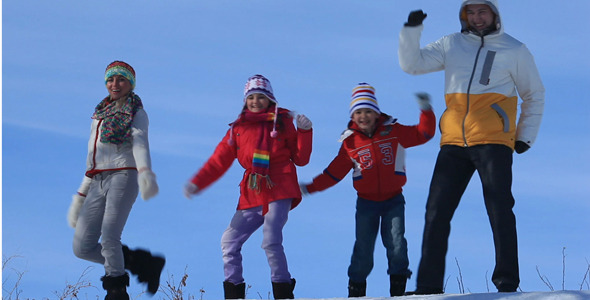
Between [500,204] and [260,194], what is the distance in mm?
2036

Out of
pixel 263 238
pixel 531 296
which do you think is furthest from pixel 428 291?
pixel 263 238

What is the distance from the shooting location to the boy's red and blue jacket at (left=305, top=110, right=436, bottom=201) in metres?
8.84

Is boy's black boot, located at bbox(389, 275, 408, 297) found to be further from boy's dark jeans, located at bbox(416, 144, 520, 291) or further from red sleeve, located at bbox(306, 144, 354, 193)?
red sleeve, located at bbox(306, 144, 354, 193)

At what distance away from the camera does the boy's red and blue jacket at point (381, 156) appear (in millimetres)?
8836

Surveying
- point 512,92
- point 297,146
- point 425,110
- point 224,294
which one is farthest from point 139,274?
point 512,92

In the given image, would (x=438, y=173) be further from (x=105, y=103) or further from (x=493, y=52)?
(x=105, y=103)

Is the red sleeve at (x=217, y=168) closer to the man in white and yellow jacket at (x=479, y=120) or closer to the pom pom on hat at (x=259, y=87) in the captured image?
the pom pom on hat at (x=259, y=87)

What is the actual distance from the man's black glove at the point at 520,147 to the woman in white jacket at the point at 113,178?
2963mm

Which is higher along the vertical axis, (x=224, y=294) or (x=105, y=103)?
(x=105, y=103)

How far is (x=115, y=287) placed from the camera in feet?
27.8

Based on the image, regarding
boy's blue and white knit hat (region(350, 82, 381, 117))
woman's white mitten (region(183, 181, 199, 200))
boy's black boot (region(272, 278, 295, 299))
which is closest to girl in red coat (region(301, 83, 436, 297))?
boy's blue and white knit hat (region(350, 82, 381, 117))

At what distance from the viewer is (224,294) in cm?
852

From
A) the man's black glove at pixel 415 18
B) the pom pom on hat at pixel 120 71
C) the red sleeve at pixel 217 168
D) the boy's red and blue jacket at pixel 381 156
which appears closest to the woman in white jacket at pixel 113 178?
the pom pom on hat at pixel 120 71

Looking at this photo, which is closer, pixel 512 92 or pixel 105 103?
pixel 512 92
